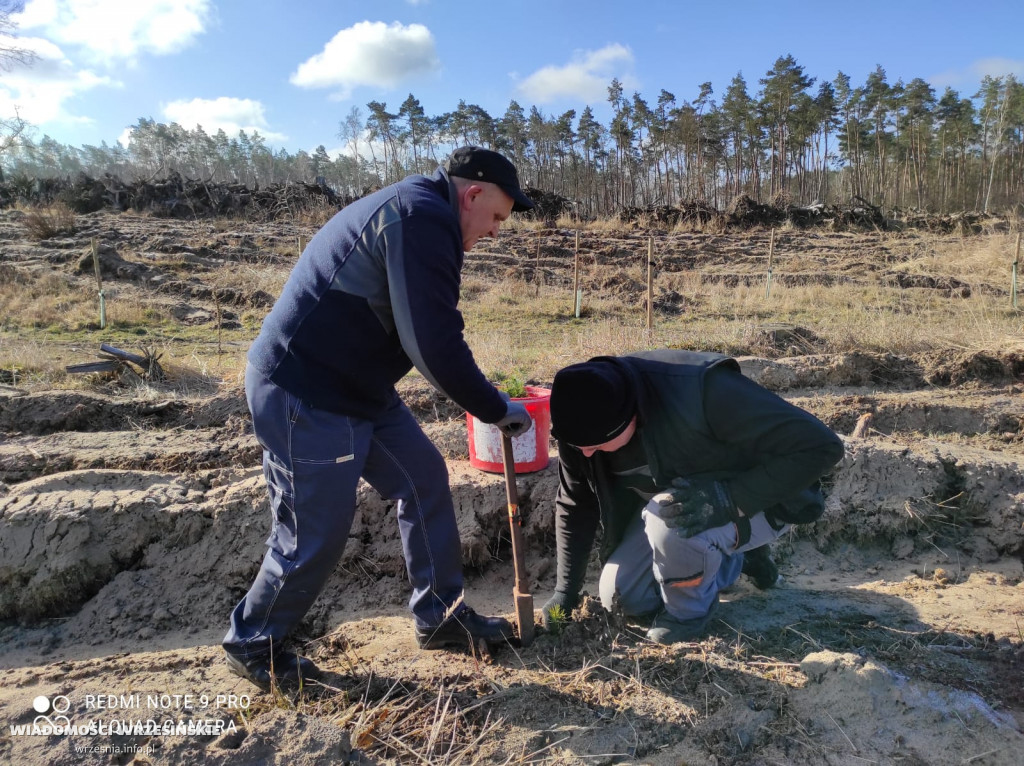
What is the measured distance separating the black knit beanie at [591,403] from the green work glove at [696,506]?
0.39m

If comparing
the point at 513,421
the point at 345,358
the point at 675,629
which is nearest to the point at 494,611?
the point at 675,629

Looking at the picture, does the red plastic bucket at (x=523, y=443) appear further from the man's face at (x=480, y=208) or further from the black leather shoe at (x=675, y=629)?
the man's face at (x=480, y=208)

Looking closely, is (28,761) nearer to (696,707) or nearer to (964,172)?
(696,707)

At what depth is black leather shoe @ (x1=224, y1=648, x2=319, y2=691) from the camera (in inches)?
85.3

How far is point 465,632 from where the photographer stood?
2.46 meters

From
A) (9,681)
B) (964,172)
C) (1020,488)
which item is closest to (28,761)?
(9,681)

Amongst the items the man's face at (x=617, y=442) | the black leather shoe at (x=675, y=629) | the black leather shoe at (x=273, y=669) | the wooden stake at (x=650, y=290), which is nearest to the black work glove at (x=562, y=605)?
the black leather shoe at (x=675, y=629)

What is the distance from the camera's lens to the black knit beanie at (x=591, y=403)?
203 cm

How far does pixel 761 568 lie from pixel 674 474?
88 cm

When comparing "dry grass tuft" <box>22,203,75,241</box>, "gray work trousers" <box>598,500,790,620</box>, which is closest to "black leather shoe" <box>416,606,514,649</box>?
"gray work trousers" <box>598,500,790,620</box>

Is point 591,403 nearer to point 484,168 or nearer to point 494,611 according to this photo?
point 484,168

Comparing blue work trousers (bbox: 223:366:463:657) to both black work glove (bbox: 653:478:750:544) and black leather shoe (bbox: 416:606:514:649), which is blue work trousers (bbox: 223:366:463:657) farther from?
black work glove (bbox: 653:478:750:544)

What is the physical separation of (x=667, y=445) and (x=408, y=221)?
117cm

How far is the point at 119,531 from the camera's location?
130 inches
